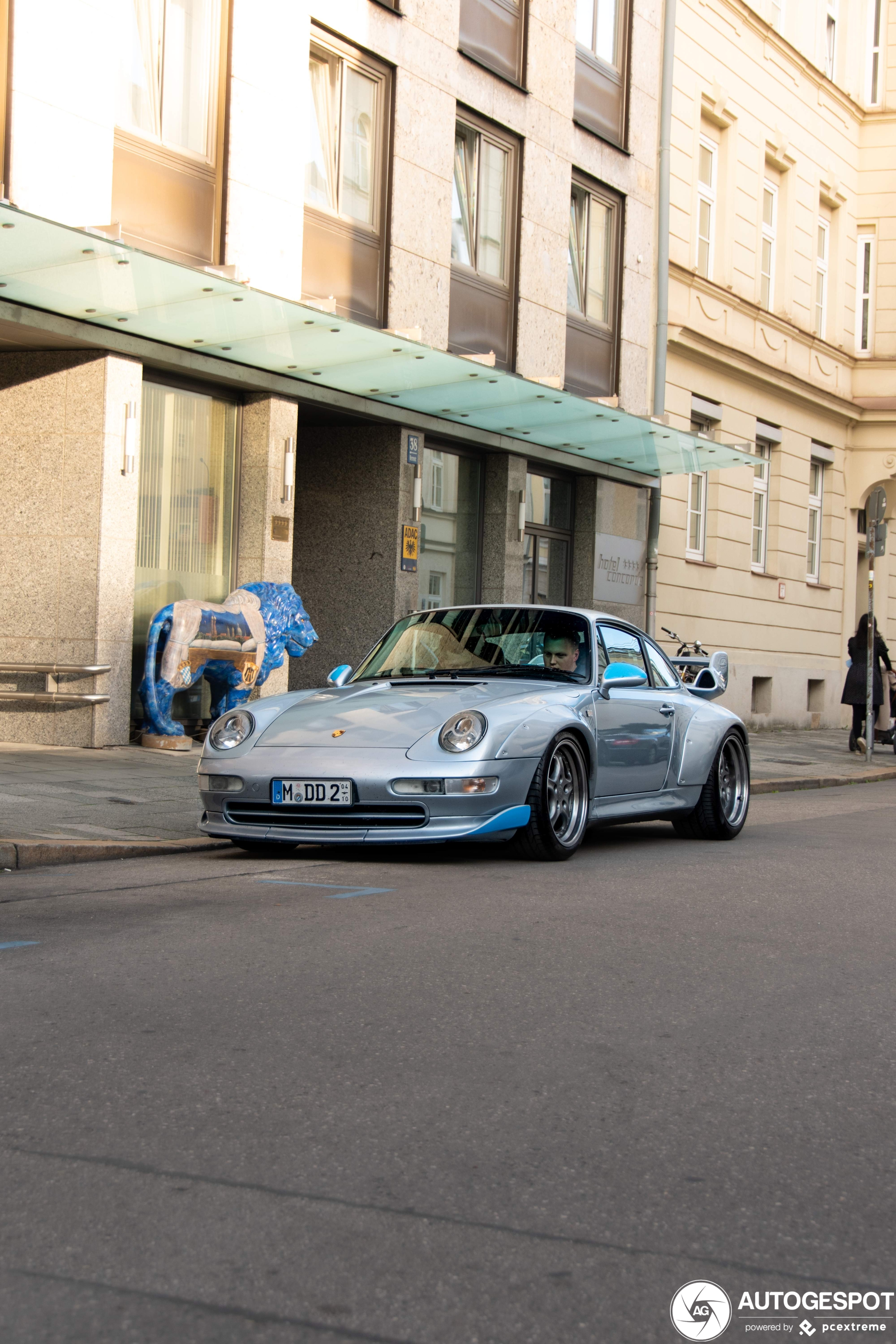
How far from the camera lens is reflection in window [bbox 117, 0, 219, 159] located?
44.8ft

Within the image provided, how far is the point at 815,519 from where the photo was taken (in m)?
28.8

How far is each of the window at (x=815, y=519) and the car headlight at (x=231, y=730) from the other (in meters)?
21.9

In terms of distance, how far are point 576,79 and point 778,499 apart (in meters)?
8.79

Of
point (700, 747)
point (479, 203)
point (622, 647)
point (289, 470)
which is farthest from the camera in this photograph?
point (479, 203)

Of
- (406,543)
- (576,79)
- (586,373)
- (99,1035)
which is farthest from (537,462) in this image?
(99,1035)

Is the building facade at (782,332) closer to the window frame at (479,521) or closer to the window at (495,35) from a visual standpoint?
the window frame at (479,521)

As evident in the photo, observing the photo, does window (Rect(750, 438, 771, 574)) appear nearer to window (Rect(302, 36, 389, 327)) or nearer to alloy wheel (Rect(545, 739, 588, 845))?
window (Rect(302, 36, 389, 327))

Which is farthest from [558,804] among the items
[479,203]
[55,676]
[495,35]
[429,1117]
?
[495,35]

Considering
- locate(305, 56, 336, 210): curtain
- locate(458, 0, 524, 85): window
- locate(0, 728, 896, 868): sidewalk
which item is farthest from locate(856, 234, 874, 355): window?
locate(305, 56, 336, 210): curtain

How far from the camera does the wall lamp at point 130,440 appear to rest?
13562 millimetres

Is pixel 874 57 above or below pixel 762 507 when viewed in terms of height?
above

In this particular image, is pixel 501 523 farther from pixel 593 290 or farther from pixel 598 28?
pixel 598 28

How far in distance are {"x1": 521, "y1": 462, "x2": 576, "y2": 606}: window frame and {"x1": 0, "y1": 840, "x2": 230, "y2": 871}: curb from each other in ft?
39.7

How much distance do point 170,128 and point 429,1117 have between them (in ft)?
41.1
